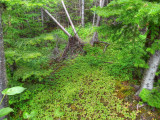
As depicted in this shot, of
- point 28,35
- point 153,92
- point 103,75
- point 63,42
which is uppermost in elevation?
point 28,35

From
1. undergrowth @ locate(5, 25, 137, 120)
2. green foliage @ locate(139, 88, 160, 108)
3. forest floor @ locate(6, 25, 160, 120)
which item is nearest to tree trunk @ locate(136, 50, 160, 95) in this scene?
green foliage @ locate(139, 88, 160, 108)

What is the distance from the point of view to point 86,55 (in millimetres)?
7238

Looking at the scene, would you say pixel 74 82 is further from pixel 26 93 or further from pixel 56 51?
pixel 56 51

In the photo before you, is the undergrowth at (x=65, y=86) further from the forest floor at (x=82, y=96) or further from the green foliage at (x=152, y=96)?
the green foliage at (x=152, y=96)

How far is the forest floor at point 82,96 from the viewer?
3.53 m

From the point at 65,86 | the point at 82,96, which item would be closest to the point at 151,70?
the point at 82,96

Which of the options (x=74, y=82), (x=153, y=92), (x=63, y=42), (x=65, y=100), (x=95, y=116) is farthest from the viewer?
(x=63, y=42)

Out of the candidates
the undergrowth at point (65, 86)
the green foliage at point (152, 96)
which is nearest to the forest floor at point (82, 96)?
the undergrowth at point (65, 86)

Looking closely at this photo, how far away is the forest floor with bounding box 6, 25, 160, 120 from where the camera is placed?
3525 mm

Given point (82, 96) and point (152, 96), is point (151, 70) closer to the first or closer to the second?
point (152, 96)

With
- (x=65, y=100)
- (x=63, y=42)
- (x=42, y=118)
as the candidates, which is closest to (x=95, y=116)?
(x=65, y=100)

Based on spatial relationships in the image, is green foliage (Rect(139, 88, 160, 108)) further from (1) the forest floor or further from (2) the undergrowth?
(2) the undergrowth

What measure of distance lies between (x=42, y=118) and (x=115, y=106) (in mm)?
2582

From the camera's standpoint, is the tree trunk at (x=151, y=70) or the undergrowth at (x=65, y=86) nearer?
the tree trunk at (x=151, y=70)
